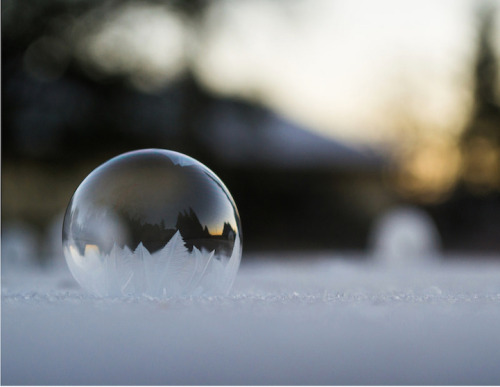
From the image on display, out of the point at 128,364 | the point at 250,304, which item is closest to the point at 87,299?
the point at 250,304

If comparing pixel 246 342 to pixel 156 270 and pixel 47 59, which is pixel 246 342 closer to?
pixel 156 270

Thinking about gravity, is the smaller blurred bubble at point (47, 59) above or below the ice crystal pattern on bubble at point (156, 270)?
above

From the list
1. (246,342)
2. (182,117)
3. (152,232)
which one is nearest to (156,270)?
(152,232)

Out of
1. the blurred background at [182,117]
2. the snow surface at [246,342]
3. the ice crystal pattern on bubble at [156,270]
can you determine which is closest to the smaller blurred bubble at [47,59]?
the blurred background at [182,117]

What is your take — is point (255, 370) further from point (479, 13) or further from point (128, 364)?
point (479, 13)

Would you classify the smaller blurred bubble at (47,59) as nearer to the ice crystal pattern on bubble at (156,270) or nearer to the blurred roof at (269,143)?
the blurred roof at (269,143)

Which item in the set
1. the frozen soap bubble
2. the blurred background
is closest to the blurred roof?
the blurred background

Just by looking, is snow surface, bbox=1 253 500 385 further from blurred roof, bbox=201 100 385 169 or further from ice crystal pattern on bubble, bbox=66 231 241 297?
blurred roof, bbox=201 100 385 169
